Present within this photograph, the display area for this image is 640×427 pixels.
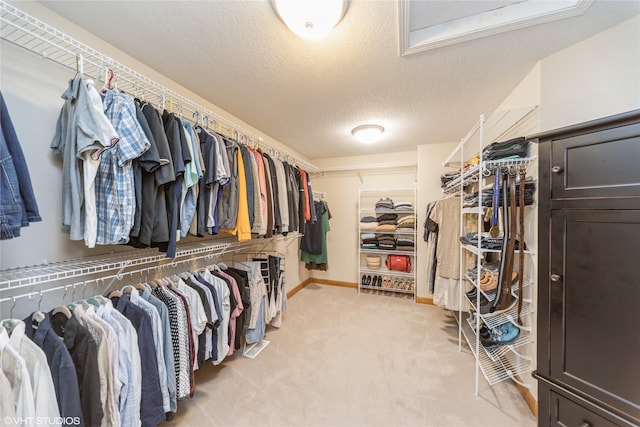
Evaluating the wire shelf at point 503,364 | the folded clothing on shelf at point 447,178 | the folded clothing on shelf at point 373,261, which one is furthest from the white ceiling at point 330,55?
the folded clothing on shelf at point 373,261

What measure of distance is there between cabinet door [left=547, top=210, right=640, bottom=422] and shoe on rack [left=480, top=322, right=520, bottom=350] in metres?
0.74

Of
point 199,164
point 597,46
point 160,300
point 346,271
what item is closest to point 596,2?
point 597,46

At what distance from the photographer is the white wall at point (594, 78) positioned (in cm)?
120

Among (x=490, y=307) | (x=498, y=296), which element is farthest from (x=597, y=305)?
(x=490, y=307)

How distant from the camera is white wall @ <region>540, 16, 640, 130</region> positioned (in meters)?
1.20

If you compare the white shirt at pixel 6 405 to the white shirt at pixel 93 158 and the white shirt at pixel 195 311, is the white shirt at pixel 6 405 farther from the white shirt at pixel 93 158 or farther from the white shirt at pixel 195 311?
the white shirt at pixel 195 311

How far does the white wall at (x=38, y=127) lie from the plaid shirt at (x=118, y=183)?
0.35 meters

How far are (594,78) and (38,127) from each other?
9.98ft

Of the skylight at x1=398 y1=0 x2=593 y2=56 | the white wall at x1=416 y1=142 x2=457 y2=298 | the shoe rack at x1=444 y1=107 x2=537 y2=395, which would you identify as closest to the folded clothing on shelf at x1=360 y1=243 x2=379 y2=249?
the white wall at x1=416 y1=142 x2=457 y2=298

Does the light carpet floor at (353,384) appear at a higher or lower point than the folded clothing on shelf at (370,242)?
lower

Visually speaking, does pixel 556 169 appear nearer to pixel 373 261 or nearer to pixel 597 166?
pixel 597 166

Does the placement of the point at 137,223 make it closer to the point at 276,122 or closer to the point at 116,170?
the point at 116,170

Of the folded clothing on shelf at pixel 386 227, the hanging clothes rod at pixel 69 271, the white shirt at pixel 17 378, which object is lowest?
the white shirt at pixel 17 378

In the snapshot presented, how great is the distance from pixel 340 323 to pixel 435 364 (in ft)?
3.47
